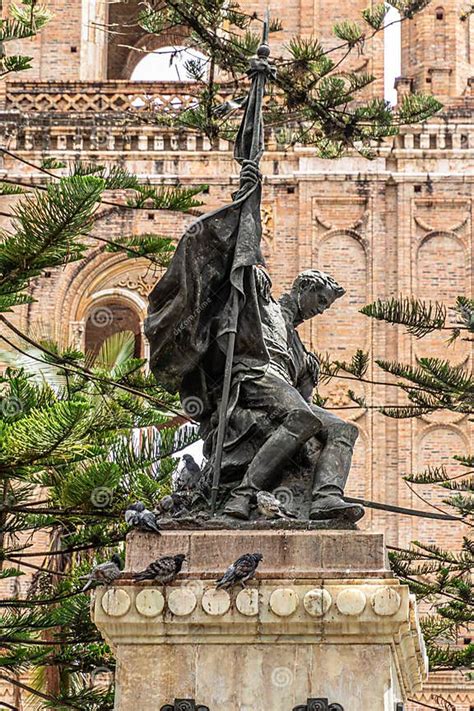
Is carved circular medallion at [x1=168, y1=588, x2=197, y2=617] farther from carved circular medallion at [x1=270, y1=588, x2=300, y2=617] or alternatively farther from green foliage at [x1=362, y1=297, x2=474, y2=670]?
green foliage at [x1=362, y1=297, x2=474, y2=670]

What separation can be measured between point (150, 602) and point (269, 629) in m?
0.46

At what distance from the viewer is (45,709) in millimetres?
17422

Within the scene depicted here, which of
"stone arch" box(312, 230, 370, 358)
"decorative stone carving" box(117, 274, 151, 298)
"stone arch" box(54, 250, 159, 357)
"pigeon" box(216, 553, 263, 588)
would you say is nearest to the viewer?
"pigeon" box(216, 553, 263, 588)

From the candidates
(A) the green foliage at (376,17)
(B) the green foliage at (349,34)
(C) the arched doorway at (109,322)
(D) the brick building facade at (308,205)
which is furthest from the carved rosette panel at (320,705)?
(C) the arched doorway at (109,322)

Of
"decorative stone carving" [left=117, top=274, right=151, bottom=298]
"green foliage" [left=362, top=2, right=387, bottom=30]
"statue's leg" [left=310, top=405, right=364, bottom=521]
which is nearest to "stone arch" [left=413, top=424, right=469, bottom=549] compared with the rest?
"decorative stone carving" [left=117, top=274, right=151, bottom=298]

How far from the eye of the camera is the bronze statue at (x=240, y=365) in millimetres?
7879

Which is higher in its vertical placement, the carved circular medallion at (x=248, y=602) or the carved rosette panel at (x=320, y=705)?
the carved circular medallion at (x=248, y=602)

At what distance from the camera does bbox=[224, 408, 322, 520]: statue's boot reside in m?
7.80

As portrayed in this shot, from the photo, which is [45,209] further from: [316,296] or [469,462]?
[469,462]

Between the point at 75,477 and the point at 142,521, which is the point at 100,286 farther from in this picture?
the point at 142,521

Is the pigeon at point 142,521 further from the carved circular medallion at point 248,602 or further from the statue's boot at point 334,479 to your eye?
the statue's boot at point 334,479

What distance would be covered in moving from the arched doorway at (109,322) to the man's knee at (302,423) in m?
19.2

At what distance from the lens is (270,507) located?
7598 millimetres

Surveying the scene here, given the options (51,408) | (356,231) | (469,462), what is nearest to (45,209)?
(51,408)
